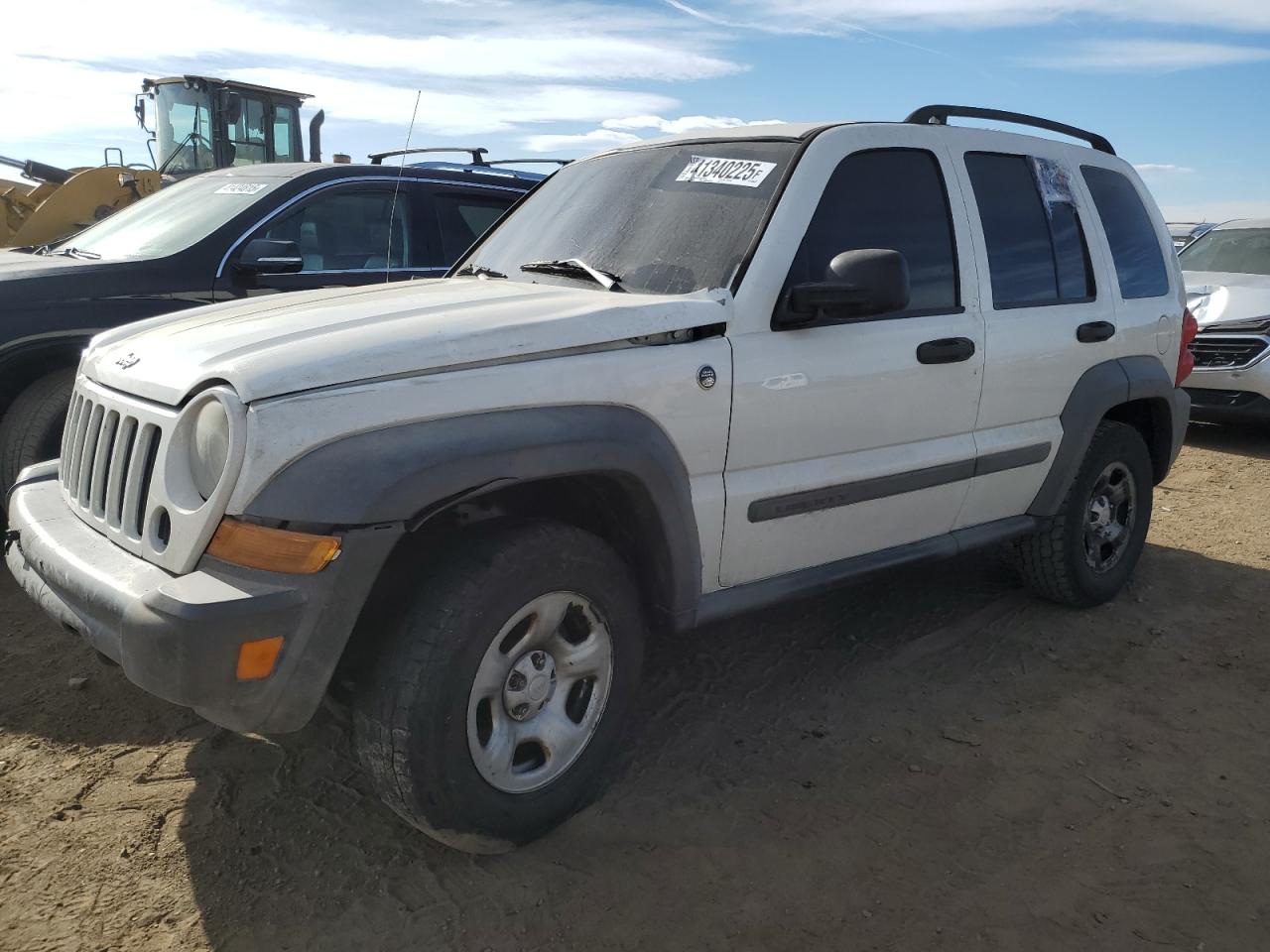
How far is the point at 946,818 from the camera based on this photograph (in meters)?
3.00

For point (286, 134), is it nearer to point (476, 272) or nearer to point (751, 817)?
point (476, 272)

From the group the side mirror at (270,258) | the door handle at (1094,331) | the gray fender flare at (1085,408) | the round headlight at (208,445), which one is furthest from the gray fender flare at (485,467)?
the side mirror at (270,258)

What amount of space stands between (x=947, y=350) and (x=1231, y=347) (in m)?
5.95

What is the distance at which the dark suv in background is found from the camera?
451 cm

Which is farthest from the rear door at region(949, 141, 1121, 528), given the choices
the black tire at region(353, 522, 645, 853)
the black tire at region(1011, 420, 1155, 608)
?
the black tire at region(353, 522, 645, 853)

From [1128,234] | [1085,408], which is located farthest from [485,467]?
[1128,234]

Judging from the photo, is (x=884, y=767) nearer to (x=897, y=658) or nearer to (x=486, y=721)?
(x=897, y=658)

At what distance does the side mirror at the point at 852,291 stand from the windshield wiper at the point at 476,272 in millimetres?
1097

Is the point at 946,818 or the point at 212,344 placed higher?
the point at 212,344

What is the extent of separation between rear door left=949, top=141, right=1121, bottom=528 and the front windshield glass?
353 centimetres

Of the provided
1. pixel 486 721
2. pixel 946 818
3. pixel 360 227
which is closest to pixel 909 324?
pixel 946 818

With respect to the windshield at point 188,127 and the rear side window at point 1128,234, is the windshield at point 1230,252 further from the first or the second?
the windshield at point 188,127

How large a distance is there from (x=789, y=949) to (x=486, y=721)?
0.91 meters

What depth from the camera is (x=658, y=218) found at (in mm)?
3363
